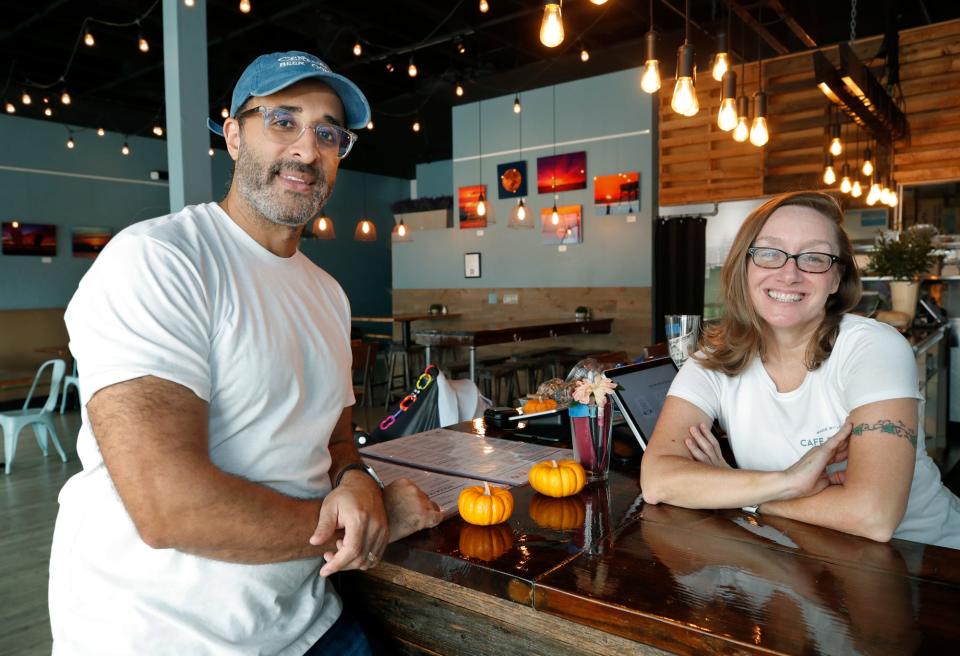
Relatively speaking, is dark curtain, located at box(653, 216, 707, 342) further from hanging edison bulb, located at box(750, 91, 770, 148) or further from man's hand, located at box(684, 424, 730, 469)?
man's hand, located at box(684, 424, 730, 469)

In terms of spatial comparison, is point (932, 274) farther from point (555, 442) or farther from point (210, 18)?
point (210, 18)

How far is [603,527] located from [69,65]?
9.60 m

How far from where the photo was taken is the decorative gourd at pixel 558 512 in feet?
4.42

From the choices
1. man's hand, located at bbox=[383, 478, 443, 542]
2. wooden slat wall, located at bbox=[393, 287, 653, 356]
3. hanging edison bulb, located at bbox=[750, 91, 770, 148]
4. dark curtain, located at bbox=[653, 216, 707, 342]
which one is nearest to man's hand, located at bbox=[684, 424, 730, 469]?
man's hand, located at bbox=[383, 478, 443, 542]

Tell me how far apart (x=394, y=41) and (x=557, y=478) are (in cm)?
831

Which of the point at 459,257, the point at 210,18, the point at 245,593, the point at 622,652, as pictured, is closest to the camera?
the point at 622,652

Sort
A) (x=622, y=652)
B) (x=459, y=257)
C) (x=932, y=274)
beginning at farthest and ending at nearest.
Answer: (x=459, y=257)
(x=932, y=274)
(x=622, y=652)

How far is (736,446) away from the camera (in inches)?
69.9

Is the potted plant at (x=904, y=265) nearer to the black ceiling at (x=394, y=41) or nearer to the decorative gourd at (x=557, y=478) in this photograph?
the black ceiling at (x=394, y=41)

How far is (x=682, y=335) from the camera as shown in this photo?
2188mm

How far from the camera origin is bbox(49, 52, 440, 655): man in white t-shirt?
107 centimetres

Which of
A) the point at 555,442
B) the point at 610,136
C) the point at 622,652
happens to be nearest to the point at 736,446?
the point at 555,442

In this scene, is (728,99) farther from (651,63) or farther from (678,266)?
(678,266)

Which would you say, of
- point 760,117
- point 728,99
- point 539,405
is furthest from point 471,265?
point 539,405
